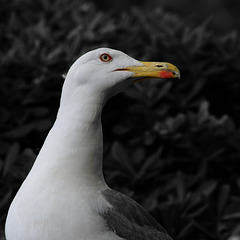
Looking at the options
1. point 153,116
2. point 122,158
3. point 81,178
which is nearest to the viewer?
point 81,178

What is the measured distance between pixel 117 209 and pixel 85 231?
0.27m

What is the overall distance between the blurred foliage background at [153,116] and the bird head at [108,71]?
3.15ft

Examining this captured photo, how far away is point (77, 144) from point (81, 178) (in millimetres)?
144

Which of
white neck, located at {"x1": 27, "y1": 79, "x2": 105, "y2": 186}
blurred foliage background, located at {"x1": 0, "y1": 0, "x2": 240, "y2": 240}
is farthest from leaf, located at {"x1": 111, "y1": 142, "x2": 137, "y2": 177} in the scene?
white neck, located at {"x1": 27, "y1": 79, "x2": 105, "y2": 186}

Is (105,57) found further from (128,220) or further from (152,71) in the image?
(128,220)

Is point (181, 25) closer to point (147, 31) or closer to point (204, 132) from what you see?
point (147, 31)

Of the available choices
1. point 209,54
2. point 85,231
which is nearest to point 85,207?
point 85,231

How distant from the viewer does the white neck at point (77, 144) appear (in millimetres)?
2314

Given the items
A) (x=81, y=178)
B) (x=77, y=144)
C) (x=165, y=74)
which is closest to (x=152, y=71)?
(x=165, y=74)

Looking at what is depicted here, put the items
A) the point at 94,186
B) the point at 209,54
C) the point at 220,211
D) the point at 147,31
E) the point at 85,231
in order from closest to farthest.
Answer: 1. the point at 85,231
2. the point at 94,186
3. the point at 220,211
4. the point at 209,54
5. the point at 147,31

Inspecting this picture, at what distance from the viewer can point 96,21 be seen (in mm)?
4461

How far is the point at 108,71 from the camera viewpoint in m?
2.41

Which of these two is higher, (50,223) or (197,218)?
(50,223)

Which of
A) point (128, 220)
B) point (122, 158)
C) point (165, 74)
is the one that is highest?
point (165, 74)
